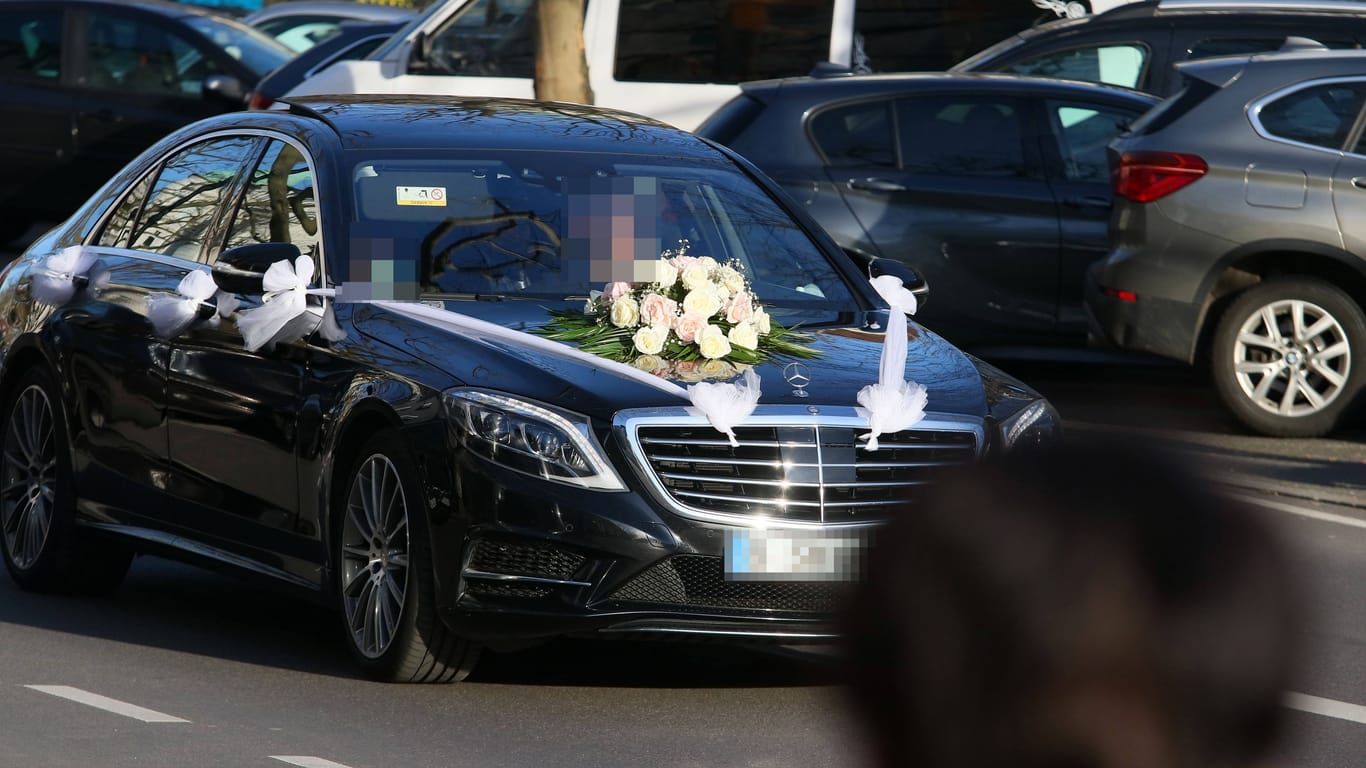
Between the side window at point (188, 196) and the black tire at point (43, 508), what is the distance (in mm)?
635

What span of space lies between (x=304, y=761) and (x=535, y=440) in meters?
0.97

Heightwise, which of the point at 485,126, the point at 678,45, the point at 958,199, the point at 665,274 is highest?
the point at 485,126

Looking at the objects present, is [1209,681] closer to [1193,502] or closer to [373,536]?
[1193,502]

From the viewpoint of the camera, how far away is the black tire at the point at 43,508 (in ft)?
24.2

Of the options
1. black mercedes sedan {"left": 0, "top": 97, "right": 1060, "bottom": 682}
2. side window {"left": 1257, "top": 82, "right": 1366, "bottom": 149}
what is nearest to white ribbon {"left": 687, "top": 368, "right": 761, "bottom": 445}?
black mercedes sedan {"left": 0, "top": 97, "right": 1060, "bottom": 682}

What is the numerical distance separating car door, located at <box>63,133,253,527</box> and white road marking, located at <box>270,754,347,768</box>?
1941 mm

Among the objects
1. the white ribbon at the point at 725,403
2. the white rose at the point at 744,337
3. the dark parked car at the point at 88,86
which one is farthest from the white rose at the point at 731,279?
the dark parked car at the point at 88,86

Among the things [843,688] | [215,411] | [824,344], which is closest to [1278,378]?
[824,344]

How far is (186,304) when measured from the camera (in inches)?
269

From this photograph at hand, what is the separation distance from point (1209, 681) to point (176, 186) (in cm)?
658

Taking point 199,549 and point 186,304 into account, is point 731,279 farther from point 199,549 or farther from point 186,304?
point 199,549

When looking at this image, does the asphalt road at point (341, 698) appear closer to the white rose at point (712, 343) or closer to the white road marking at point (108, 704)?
the white road marking at point (108, 704)

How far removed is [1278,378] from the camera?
10.7 m

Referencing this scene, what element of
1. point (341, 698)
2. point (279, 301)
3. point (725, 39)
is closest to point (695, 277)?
point (279, 301)
